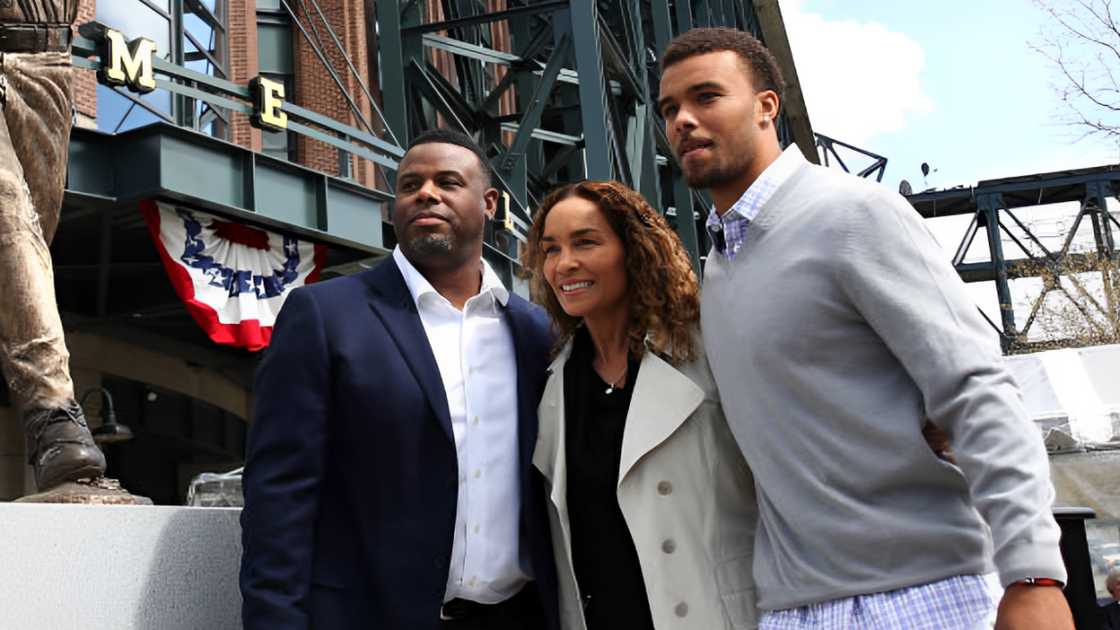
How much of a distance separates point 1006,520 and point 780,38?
34739 millimetres

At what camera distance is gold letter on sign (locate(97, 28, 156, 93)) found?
8.70 metres

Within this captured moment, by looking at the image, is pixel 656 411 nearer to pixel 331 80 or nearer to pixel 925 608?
pixel 925 608

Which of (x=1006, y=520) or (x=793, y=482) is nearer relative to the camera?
(x=1006, y=520)

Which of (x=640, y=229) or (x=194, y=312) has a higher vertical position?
(x=194, y=312)

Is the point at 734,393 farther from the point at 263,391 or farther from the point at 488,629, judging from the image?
the point at 263,391

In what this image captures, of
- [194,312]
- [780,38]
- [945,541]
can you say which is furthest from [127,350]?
[780,38]

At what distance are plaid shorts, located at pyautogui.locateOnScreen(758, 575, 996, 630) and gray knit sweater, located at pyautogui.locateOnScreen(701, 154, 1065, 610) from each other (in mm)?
24

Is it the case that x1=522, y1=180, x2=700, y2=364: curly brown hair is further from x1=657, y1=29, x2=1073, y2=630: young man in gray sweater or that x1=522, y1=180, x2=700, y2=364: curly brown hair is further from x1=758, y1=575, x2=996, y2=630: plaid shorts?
x1=758, y1=575, x2=996, y2=630: plaid shorts

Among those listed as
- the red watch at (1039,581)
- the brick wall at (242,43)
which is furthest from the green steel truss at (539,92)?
the red watch at (1039,581)

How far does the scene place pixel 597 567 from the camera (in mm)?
2906

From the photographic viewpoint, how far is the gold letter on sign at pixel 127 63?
8.70 m

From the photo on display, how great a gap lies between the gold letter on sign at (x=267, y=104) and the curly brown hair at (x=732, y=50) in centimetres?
788

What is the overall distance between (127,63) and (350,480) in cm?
702

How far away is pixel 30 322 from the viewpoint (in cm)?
313
